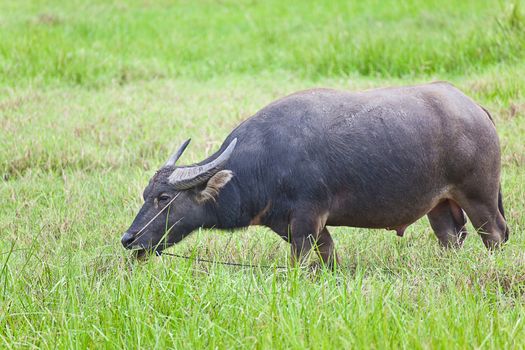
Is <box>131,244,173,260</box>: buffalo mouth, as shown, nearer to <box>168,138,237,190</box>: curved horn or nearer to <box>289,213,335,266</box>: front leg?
<box>168,138,237,190</box>: curved horn

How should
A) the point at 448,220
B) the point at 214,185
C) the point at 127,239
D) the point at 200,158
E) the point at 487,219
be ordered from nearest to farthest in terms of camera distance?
1. the point at 127,239
2. the point at 214,185
3. the point at 487,219
4. the point at 448,220
5. the point at 200,158

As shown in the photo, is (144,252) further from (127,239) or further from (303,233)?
(303,233)

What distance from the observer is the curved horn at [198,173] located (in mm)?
4352

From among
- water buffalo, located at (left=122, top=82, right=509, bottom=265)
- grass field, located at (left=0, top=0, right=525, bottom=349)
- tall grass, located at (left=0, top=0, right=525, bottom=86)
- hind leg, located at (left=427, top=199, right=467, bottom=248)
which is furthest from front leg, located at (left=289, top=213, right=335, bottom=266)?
tall grass, located at (left=0, top=0, right=525, bottom=86)

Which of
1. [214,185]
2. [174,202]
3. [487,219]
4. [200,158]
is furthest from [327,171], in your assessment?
[200,158]

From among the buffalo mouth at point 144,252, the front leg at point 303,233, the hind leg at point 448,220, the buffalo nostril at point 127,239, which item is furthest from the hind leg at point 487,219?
the buffalo nostril at point 127,239

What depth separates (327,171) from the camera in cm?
439

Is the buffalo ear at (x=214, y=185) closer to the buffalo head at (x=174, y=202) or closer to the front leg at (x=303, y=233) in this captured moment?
the buffalo head at (x=174, y=202)

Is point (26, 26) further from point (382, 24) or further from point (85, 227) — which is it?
point (85, 227)

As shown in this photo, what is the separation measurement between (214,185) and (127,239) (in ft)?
1.75

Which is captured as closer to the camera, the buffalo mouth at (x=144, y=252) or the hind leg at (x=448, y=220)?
the buffalo mouth at (x=144, y=252)

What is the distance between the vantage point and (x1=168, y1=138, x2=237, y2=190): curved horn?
4.35 meters

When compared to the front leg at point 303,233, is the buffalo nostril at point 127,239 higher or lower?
higher

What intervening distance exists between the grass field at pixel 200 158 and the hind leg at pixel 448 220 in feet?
0.43
